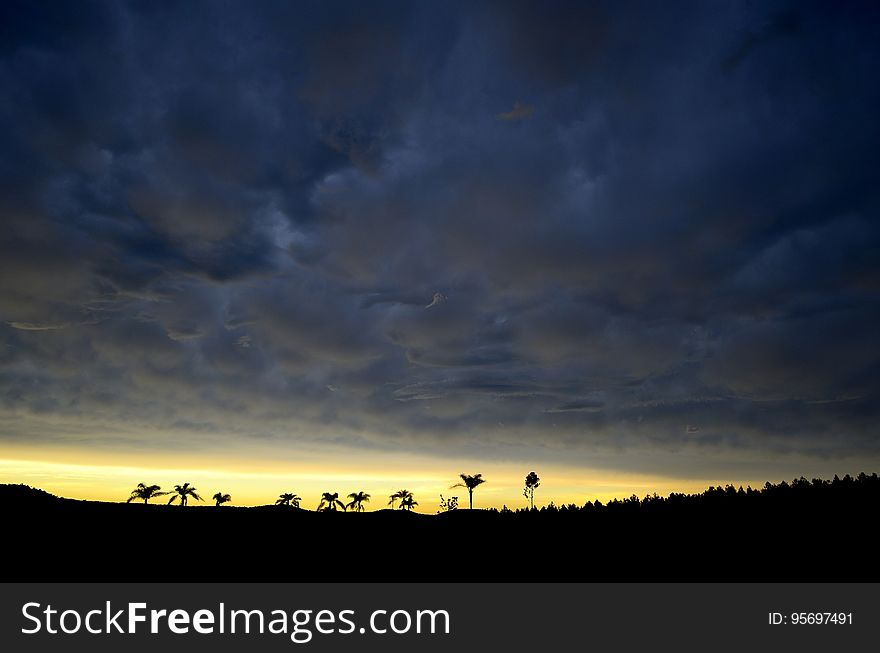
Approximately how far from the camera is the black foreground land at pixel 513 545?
1303 inches

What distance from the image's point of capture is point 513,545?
4712 cm

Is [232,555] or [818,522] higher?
[818,522]

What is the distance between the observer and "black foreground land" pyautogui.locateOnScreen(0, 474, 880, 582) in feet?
109

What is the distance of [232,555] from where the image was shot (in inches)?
1754
